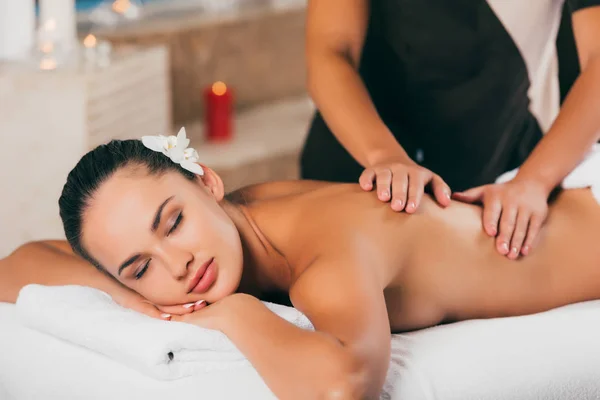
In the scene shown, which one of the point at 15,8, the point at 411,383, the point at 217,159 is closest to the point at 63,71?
the point at 15,8

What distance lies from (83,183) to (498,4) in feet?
3.36

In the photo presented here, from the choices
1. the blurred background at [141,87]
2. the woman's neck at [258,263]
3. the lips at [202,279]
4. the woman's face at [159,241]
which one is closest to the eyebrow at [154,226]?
the woman's face at [159,241]

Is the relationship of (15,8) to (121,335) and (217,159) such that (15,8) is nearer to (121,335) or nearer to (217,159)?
(217,159)

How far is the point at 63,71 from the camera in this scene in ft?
9.55

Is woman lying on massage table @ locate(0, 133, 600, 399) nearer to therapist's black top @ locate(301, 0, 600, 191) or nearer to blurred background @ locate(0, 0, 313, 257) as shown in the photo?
therapist's black top @ locate(301, 0, 600, 191)

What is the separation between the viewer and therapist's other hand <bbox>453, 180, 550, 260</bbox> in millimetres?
1680

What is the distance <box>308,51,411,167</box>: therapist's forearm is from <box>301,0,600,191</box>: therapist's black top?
197mm

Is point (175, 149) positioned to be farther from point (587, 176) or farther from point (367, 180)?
point (587, 176)

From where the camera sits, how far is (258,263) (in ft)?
5.63

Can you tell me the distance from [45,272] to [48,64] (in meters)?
1.35

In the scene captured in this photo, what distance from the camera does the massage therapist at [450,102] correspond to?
1.72 meters

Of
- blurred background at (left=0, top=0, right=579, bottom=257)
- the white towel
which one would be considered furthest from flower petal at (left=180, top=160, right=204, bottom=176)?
blurred background at (left=0, top=0, right=579, bottom=257)

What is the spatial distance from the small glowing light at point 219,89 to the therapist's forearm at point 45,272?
2.22 meters

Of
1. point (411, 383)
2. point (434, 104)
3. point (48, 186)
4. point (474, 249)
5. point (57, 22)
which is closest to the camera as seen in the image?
point (411, 383)
